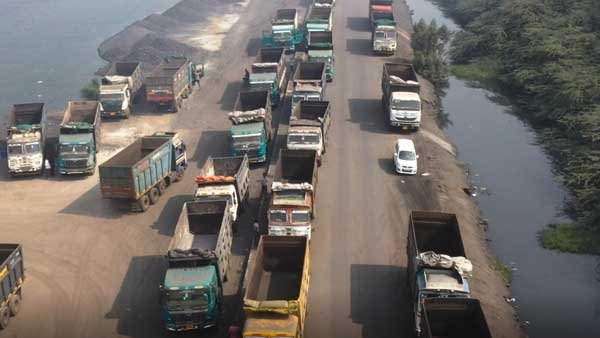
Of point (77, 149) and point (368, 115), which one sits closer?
point (77, 149)

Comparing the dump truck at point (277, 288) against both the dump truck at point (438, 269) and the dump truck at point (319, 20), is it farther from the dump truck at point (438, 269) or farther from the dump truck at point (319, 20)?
the dump truck at point (319, 20)

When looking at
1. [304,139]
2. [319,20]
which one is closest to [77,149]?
[304,139]

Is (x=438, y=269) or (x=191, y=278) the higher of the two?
(x=438, y=269)

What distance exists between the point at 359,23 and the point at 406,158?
1596 inches

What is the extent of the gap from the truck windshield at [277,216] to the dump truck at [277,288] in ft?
9.17

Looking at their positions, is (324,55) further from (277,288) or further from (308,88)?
(277,288)

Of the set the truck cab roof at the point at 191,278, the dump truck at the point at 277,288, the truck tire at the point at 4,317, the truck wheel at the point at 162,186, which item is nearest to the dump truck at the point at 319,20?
the truck wheel at the point at 162,186

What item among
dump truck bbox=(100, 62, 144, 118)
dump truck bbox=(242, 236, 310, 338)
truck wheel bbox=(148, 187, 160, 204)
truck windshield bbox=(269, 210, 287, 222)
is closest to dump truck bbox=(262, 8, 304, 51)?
dump truck bbox=(100, 62, 144, 118)

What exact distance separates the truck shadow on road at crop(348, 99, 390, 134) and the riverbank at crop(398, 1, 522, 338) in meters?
3.00

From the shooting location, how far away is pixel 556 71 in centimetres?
5541

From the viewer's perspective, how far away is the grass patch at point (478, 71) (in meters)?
63.0

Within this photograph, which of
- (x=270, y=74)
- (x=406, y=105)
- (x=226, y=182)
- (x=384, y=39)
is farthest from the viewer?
(x=384, y=39)

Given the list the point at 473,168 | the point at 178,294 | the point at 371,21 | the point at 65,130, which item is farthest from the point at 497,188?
the point at 371,21

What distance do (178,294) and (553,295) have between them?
56.8 feet
